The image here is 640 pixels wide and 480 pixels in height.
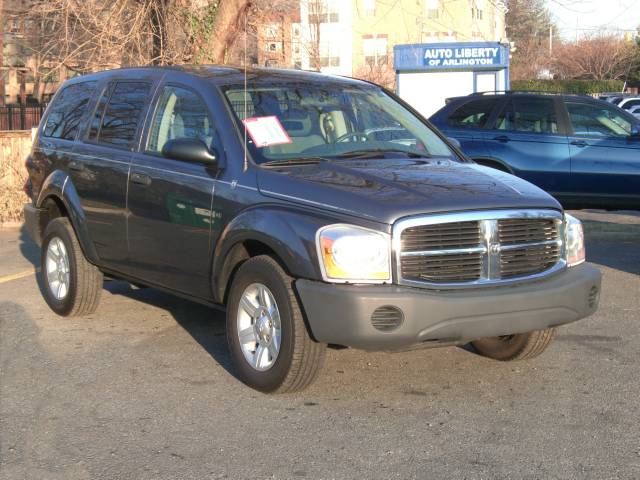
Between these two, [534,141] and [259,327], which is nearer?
[259,327]

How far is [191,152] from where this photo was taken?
5891 millimetres

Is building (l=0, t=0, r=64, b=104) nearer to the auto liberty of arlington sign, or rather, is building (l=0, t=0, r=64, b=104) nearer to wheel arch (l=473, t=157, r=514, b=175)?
wheel arch (l=473, t=157, r=514, b=175)

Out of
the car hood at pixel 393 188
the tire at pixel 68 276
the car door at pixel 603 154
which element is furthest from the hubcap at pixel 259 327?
the car door at pixel 603 154

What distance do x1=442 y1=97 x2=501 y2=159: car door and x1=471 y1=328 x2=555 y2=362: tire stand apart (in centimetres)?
640

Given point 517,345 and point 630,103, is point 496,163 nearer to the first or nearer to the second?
point 517,345

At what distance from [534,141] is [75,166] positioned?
6701 mm

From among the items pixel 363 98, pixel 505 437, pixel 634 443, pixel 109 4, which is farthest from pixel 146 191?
pixel 109 4

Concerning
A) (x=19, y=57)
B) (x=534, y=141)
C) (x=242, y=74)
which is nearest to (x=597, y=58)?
(x=19, y=57)

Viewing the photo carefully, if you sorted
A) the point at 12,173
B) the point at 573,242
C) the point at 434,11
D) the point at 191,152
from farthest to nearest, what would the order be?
the point at 434,11, the point at 12,173, the point at 191,152, the point at 573,242

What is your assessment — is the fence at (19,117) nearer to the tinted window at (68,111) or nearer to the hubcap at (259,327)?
the tinted window at (68,111)

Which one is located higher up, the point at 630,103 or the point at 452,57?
the point at 452,57

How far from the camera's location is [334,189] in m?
5.32

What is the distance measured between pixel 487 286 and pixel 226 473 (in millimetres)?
1781

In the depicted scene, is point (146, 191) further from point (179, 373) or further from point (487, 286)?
point (487, 286)
